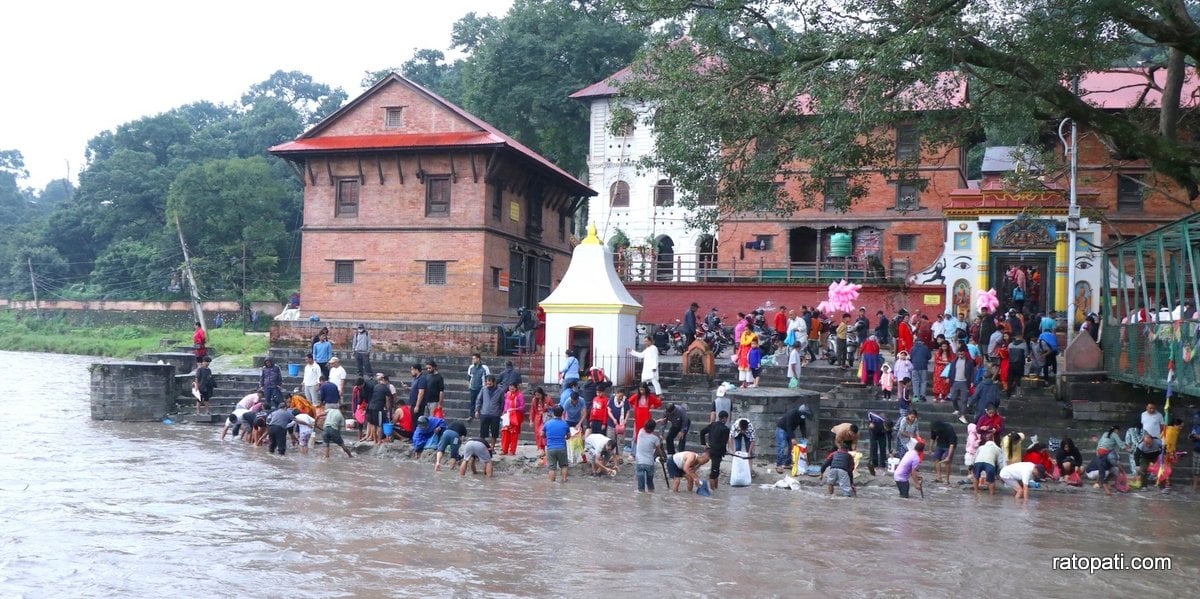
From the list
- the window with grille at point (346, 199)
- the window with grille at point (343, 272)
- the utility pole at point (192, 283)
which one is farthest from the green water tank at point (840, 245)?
the utility pole at point (192, 283)

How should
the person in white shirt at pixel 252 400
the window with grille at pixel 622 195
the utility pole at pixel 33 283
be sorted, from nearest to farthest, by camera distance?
the person in white shirt at pixel 252 400 < the window with grille at pixel 622 195 < the utility pole at pixel 33 283

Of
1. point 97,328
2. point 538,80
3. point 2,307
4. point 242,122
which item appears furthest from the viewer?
point 242,122

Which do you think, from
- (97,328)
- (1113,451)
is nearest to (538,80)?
(97,328)

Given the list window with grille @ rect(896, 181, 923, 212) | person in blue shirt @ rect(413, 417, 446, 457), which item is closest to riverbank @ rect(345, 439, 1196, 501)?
person in blue shirt @ rect(413, 417, 446, 457)

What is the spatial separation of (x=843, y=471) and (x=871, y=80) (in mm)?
6021

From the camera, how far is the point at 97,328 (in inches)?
2469

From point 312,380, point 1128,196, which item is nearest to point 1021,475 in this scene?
point 312,380

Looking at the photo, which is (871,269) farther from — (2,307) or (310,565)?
(2,307)

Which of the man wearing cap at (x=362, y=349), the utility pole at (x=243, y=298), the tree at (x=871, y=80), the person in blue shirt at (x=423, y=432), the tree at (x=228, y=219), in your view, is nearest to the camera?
the tree at (x=871, y=80)

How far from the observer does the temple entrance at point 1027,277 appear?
111 ft

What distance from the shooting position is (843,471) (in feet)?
54.3

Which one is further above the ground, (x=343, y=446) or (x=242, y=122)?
(x=242, y=122)

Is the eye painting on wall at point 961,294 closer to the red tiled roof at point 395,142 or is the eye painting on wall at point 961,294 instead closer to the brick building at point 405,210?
the brick building at point 405,210

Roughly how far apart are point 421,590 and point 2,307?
70636 mm
